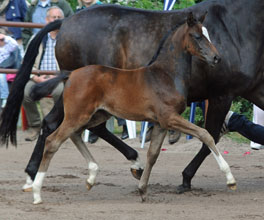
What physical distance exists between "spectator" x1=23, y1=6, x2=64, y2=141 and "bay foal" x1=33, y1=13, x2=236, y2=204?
3371mm

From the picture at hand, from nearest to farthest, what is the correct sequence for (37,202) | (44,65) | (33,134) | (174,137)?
1. (37,202)
2. (174,137)
3. (44,65)
4. (33,134)

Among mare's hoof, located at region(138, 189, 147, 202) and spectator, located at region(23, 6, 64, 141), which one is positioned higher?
mare's hoof, located at region(138, 189, 147, 202)

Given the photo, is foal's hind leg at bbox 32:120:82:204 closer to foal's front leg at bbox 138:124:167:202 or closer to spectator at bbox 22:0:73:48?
foal's front leg at bbox 138:124:167:202

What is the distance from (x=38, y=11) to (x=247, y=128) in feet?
12.7

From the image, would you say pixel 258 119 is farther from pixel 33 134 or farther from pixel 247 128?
pixel 33 134

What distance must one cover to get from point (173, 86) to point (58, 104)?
1226 millimetres

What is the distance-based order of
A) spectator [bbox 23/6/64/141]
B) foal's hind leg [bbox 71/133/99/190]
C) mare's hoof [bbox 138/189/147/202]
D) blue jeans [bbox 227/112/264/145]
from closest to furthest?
mare's hoof [bbox 138/189/147/202] → foal's hind leg [bbox 71/133/99/190] → blue jeans [bbox 227/112/264/145] → spectator [bbox 23/6/64/141]

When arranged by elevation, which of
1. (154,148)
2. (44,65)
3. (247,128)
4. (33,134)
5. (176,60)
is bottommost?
(33,134)

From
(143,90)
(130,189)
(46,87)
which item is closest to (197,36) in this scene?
(143,90)

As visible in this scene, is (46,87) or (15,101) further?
(15,101)

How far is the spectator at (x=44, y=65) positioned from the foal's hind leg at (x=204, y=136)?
3714mm

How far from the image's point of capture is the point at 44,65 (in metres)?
9.93

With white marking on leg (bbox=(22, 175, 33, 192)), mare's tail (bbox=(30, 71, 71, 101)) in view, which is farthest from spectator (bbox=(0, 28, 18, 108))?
mare's tail (bbox=(30, 71, 71, 101))

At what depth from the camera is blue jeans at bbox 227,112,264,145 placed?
777cm
